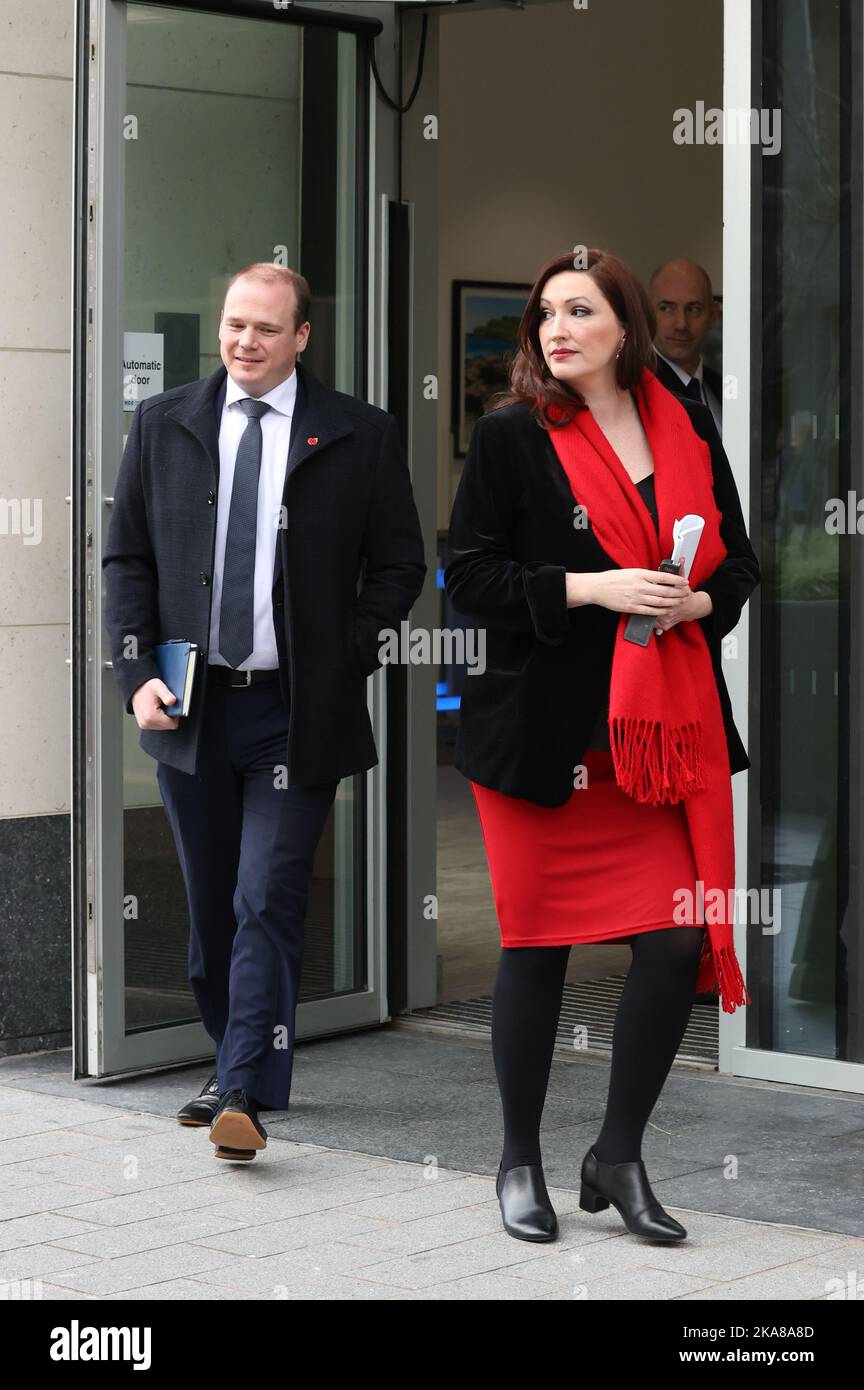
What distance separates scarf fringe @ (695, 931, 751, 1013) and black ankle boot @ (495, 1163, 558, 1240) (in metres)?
0.47

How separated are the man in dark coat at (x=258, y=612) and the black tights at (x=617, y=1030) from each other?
30.1 inches

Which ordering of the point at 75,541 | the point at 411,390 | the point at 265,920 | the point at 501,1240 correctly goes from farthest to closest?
the point at 411,390 < the point at 75,541 < the point at 265,920 < the point at 501,1240

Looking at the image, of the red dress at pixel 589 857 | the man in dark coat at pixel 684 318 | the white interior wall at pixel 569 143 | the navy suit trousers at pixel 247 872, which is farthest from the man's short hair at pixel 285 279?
the white interior wall at pixel 569 143

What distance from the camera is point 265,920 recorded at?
15.1 feet

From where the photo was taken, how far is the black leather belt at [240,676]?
468 cm

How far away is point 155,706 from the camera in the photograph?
4664 millimetres

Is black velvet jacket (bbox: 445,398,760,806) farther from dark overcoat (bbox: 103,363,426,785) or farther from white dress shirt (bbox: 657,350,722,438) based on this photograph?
white dress shirt (bbox: 657,350,722,438)

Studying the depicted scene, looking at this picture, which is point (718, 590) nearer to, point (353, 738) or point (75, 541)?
point (353, 738)

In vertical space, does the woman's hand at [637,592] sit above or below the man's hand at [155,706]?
above

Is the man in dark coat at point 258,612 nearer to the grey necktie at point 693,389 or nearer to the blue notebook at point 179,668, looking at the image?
the blue notebook at point 179,668

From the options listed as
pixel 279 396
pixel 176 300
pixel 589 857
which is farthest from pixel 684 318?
pixel 589 857

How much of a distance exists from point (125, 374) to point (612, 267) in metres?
1.82

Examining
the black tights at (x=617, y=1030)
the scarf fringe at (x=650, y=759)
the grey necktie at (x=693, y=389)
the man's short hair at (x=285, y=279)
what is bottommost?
the black tights at (x=617, y=1030)

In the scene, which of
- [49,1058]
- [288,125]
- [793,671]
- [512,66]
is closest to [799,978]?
[793,671]
